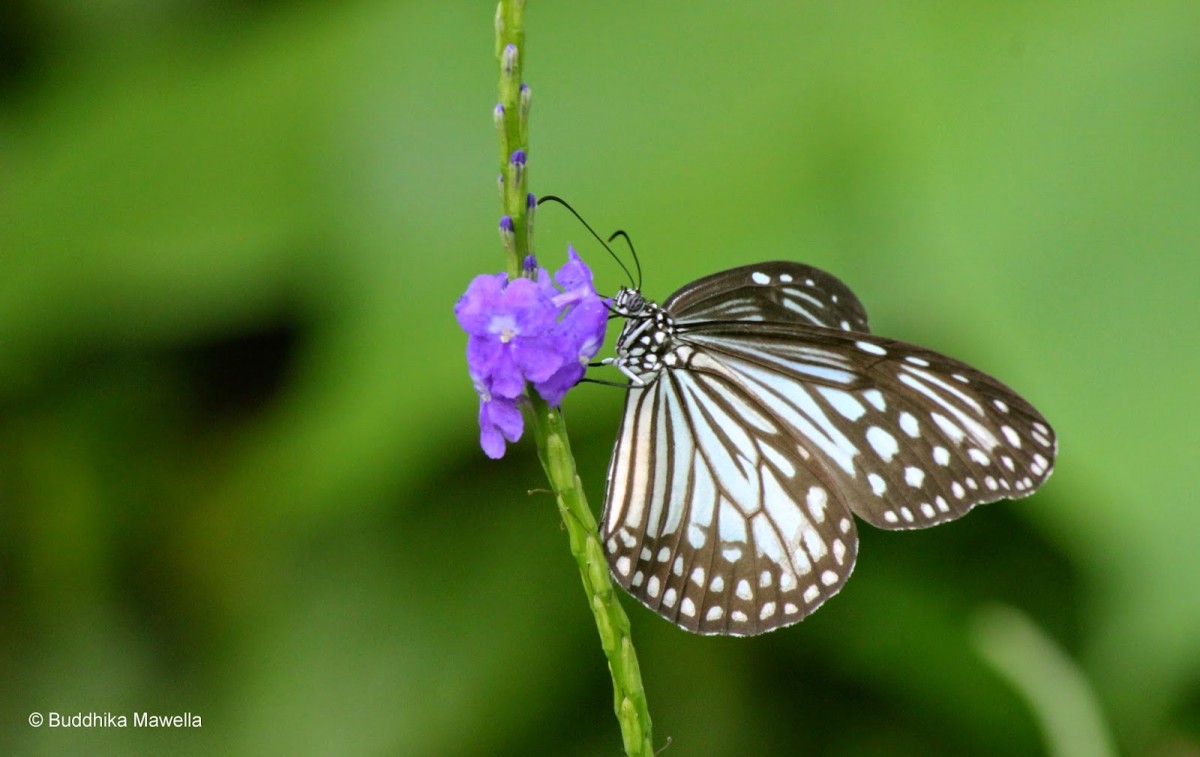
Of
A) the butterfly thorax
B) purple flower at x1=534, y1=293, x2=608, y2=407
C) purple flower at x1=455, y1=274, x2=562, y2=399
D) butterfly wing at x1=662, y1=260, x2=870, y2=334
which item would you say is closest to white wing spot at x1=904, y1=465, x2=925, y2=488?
butterfly wing at x1=662, y1=260, x2=870, y2=334

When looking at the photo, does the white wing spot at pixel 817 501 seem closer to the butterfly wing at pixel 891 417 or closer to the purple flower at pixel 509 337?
the butterfly wing at pixel 891 417

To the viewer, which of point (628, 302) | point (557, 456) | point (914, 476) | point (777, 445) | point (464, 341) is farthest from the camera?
point (464, 341)

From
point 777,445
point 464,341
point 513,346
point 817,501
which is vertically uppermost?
point 464,341

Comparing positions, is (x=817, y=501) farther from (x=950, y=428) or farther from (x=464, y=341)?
(x=464, y=341)

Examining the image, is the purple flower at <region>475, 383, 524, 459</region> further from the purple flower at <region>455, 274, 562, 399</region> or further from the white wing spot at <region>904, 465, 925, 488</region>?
the white wing spot at <region>904, 465, 925, 488</region>

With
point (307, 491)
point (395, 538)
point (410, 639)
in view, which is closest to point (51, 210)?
point (307, 491)

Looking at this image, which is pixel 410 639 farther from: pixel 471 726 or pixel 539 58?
pixel 539 58

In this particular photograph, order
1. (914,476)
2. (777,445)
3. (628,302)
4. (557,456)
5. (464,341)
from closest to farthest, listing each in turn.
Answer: (557,456), (628,302), (914,476), (777,445), (464,341)

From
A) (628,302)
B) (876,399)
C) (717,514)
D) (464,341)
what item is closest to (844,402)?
(876,399)
